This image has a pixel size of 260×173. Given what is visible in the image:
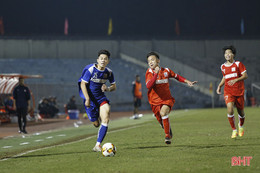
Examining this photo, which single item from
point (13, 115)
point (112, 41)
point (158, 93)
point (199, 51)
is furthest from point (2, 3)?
point (158, 93)

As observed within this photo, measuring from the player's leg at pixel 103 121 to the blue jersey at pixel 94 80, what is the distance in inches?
8.4

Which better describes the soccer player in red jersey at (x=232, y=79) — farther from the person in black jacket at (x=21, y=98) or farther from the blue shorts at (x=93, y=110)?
the person in black jacket at (x=21, y=98)

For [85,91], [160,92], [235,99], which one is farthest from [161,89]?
[235,99]

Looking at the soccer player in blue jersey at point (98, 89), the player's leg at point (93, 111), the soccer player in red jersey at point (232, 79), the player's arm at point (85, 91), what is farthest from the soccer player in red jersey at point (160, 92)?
the soccer player in red jersey at point (232, 79)

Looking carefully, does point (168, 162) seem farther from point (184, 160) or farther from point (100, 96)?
point (100, 96)

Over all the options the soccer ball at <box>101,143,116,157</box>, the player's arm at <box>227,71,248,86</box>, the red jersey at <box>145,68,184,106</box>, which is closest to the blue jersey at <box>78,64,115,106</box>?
the red jersey at <box>145,68,184,106</box>

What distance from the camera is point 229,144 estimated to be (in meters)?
10.1

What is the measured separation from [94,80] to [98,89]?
0.22m

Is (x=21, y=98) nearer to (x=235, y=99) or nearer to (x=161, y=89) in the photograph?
(x=161, y=89)

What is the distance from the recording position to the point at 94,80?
9.94m

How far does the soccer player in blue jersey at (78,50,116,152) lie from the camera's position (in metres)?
9.70

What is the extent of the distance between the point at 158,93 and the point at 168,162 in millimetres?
3146

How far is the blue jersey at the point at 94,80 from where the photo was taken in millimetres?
9844

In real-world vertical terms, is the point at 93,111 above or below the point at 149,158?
above
